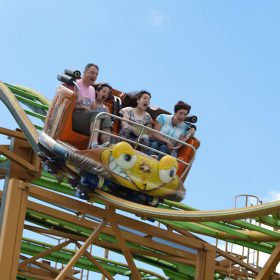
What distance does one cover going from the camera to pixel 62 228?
33.8 ft

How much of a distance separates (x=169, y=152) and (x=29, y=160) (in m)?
1.56

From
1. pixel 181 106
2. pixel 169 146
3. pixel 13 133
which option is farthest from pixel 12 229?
pixel 181 106

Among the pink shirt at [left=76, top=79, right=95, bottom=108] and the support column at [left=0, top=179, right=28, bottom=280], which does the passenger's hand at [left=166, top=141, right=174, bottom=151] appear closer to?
the pink shirt at [left=76, top=79, right=95, bottom=108]

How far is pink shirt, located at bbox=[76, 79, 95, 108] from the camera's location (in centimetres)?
761

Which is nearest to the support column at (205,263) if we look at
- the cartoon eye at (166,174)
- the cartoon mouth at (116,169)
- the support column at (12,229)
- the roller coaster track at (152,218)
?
the roller coaster track at (152,218)

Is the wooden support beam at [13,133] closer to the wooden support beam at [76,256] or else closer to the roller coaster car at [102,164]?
the roller coaster car at [102,164]

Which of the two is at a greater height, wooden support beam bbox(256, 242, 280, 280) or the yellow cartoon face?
the yellow cartoon face

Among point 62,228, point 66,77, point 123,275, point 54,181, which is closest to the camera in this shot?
point 66,77

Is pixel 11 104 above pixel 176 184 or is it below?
above

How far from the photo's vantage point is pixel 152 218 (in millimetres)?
7488

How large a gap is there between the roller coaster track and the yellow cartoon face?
21 centimetres

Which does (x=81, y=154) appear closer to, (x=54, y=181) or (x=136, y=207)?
(x=136, y=207)

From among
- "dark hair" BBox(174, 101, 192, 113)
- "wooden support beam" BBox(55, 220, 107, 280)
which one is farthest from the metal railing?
"wooden support beam" BBox(55, 220, 107, 280)

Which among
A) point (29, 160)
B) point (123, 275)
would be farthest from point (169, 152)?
point (123, 275)
